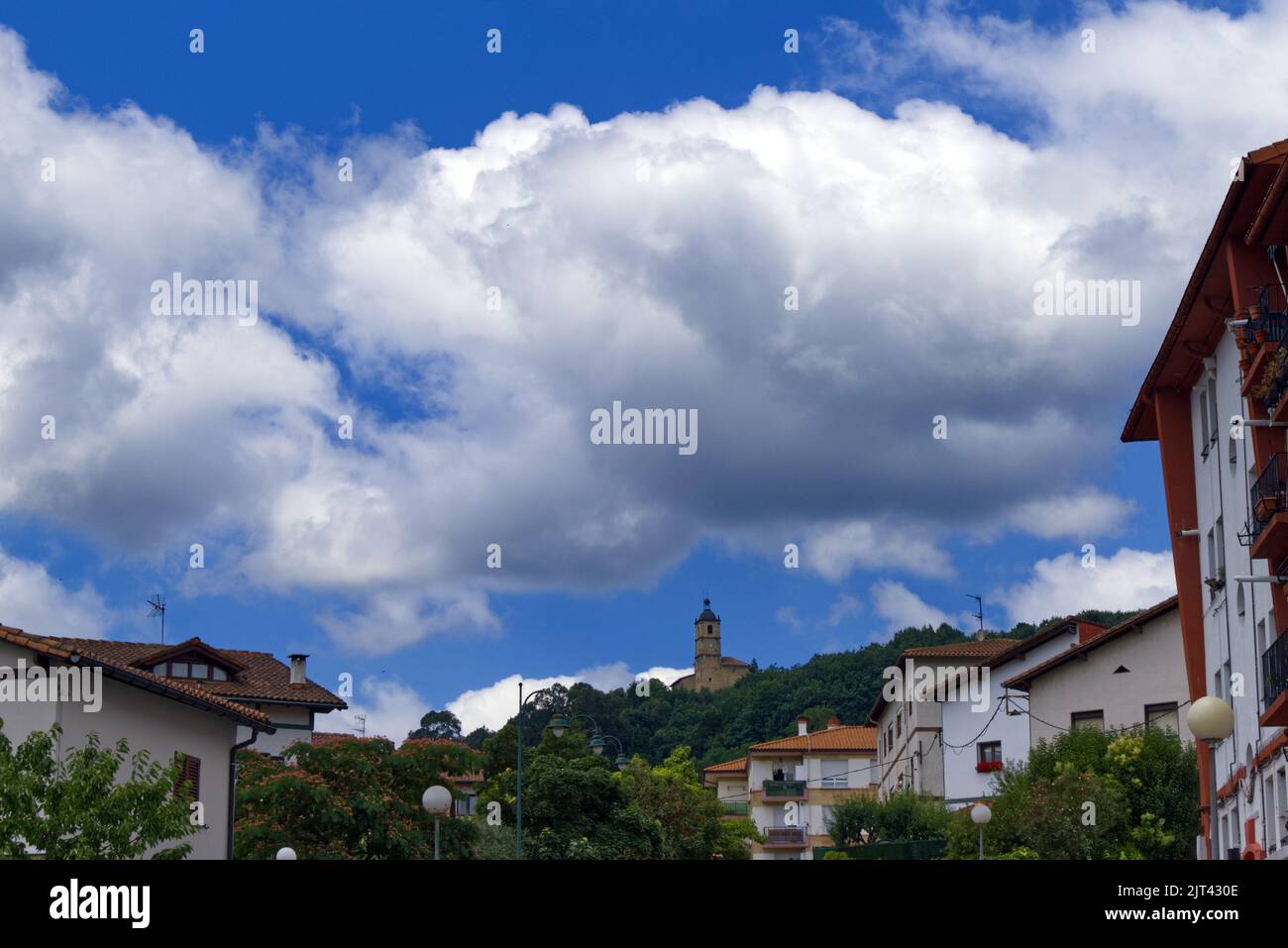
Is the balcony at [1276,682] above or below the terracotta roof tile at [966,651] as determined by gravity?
below

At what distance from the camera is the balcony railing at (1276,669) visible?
27.8 m

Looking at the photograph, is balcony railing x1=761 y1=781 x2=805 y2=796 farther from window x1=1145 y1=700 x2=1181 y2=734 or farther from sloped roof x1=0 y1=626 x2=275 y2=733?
sloped roof x1=0 y1=626 x2=275 y2=733

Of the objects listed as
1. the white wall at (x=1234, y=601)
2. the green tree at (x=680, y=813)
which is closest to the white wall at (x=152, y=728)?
the white wall at (x=1234, y=601)

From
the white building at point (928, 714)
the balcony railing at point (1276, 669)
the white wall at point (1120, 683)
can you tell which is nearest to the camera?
the balcony railing at point (1276, 669)

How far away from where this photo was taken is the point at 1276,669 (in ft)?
→ 93.7

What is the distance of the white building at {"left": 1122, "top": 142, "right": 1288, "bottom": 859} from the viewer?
29.1 m

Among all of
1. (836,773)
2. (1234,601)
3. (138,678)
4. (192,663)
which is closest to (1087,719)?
(1234,601)

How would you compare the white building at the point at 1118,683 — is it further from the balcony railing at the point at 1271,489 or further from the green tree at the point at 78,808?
the green tree at the point at 78,808

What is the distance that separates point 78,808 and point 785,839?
3373 inches

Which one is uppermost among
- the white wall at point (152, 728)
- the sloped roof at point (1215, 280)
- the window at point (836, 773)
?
the sloped roof at point (1215, 280)

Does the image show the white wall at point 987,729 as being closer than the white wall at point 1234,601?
No

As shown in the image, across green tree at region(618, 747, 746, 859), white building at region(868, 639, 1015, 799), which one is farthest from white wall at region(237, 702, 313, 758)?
white building at region(868, 639, 1015, 799)

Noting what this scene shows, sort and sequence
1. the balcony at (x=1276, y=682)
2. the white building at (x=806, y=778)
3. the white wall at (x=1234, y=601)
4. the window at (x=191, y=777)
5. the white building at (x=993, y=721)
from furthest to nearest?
the white building at (x=806, y=778), the white building at (x=993, y=721), the window at (x=191, y=777), the white wall at (x=1234, y=601), the balcony at (x=1276, y=682)

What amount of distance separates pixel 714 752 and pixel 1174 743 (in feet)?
346
